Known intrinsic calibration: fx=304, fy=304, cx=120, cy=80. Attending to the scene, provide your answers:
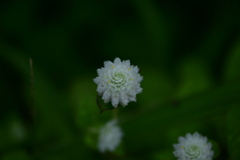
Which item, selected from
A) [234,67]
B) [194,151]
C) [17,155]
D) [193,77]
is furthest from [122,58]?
[194,151]

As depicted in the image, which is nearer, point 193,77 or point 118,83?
point 118,83

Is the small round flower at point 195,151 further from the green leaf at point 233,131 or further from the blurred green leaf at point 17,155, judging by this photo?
the blurred green leaf at point 17,155

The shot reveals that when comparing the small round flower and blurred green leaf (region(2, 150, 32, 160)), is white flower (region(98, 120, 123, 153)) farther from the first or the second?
blurred green leaf (region(2, 150, 32, 160))

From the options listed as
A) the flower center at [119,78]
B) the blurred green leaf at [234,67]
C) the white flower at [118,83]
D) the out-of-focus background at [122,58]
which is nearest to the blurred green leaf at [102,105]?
the white flower at [118,83]

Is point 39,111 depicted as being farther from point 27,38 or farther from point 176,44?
point 176,44

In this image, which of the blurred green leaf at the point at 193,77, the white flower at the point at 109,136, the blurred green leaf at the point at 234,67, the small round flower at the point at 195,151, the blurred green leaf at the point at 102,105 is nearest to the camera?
the blurred green leaf at the point at 102,105

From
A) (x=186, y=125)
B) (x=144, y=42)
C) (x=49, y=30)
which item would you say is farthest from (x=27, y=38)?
(x=186, y=125)

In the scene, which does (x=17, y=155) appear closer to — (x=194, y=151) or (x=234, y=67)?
(x=194, y=151)
